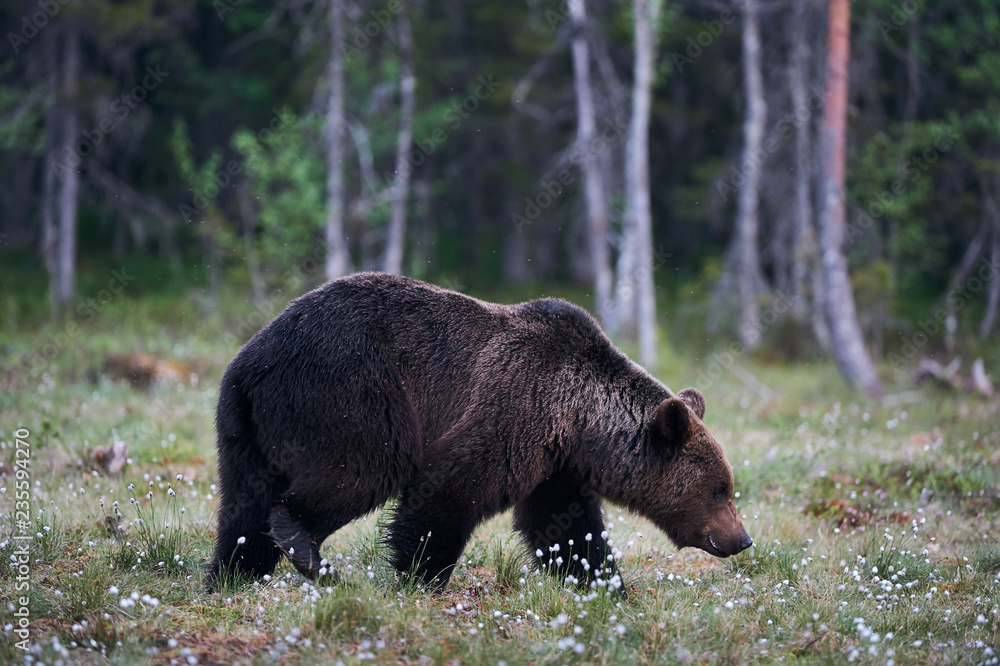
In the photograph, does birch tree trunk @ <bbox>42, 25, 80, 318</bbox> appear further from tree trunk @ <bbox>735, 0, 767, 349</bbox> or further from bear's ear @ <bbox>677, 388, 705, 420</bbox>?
bear's ear @ <bbox>677, 388, 705, 420</bbox>

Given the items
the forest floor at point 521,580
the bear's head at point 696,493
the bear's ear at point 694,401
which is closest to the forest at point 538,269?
the forest floor at point 521,580

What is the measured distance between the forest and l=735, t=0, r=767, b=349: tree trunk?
0.34 feet

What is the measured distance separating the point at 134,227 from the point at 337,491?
1958 cm

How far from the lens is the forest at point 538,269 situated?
4.60 m

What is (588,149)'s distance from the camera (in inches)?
792

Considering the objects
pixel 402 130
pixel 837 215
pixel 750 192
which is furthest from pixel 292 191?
pixel 837 215

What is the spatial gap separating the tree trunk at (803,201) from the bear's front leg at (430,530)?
15699 millimetres

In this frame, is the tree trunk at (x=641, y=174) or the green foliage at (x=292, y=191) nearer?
the tree trunk at (x=641, y=174)

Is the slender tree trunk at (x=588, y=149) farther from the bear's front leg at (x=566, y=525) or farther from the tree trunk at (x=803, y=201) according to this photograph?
the bear's front leg at (x=566, y=525)

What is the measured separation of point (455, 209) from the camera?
30797mm

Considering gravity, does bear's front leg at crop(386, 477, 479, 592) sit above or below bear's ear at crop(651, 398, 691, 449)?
below

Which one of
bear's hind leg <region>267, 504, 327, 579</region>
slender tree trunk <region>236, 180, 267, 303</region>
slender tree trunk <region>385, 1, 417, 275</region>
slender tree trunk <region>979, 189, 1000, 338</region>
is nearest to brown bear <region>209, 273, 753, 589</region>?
bear's hind leg <region>267, 504, 327, 579</region>

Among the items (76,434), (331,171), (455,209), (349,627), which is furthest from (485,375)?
(455,209)

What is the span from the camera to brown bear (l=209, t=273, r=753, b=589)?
4.88 m
